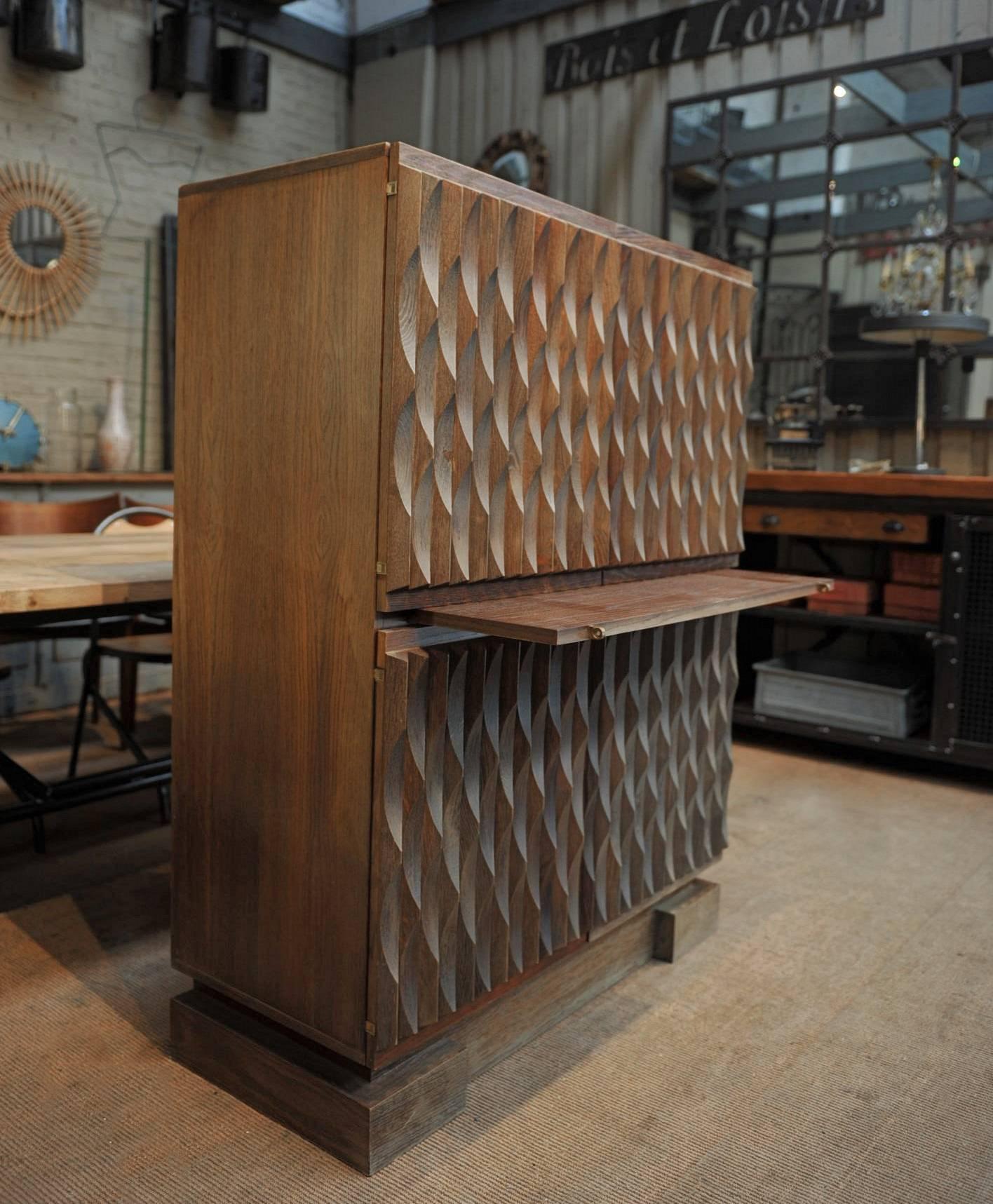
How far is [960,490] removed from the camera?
3707mm

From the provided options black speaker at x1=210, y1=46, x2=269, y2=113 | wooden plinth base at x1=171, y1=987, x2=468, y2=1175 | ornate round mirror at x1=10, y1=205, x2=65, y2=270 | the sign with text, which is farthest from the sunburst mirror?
wooden plinth base at x1=171, y1=987, x2=468, y2=1175

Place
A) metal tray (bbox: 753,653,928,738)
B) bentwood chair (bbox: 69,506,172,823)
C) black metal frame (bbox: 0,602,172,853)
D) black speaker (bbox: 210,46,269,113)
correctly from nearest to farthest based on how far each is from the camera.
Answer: black metal frame (bbox: 0,602,172,853)
bentwood chair (bbox: 69,506,172,823)
metal tray (bbox: 753,653,928,738)
black speaker (bbox: 210,46,269,113)

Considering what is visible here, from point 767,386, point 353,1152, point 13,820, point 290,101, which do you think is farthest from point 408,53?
point 353,1152

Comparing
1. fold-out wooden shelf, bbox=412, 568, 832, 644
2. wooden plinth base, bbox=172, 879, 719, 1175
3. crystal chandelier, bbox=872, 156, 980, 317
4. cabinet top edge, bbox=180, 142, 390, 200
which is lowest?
wooden plinth base, bbox=172, 879, 719, 1175

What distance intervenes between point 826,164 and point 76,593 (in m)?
3.85

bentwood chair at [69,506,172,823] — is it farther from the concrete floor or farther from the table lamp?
the table lamp

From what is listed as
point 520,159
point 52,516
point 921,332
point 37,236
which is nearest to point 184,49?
point 37,236

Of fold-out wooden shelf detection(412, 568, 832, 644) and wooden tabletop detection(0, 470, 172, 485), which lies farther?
wooden tabletop detection(0, 470, 172, 485)

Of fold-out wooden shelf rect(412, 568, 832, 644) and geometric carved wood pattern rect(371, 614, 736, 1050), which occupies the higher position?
fold-out wooden shelf rect(412, 568, 832, 644)

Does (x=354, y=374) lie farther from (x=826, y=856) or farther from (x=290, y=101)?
(x=290, y=101)

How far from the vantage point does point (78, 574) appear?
2.35m

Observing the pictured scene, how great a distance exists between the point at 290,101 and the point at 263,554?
16.7 feet

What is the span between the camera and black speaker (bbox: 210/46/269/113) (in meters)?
5.43

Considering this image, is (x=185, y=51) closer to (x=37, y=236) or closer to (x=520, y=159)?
(x=37, y=236)
